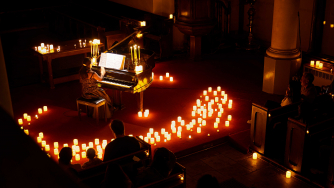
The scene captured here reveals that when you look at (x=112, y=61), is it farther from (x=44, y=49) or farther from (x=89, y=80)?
(x=44, y=49)

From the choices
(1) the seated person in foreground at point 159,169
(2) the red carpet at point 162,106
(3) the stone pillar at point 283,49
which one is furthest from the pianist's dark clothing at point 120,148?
(3) the stone pillar at point 283,49

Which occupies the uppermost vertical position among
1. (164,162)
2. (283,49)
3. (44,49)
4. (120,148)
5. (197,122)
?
(283,49)

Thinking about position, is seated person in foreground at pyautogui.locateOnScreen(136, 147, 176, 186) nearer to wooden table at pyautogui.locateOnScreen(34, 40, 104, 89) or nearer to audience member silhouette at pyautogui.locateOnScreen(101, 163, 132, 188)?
audience member silhouette at pyautogui.locateOnScreen(101, 163, 132, 188)

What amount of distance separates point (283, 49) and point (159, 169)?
526cm

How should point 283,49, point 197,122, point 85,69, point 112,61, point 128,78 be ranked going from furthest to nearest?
1. point 283,49
2. point 197,122
3. point 112,61
4. point 128,78
5. point 85,69

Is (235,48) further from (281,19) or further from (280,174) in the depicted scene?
(280,174)

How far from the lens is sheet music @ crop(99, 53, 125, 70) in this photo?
300 inches

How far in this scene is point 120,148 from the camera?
5.11 metres

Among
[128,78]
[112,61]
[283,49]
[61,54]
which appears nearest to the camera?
[128,78]

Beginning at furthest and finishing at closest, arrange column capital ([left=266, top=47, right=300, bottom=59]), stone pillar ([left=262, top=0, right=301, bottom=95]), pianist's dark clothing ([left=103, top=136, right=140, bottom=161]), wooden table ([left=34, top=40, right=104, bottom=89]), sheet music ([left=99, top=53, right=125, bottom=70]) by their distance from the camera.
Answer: wooden table ([left=34, top=40, right=104, bottom=89]), column capital ([left=266, top=47, right=300, bottom=59]), stone pillar ([left=262, top=0, right=301, bottom=95]), sheet music ([left=99, top=53, right=125, bottom=70]), pianist's dark clothing ([left=103, top=136, right=140, bottom=161])

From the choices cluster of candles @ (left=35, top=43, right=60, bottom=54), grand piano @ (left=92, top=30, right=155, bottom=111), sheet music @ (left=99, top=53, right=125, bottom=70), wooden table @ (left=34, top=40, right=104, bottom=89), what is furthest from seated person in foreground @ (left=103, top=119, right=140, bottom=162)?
cluster of candles @ (left=35, top=43, right=60, bottom=54)

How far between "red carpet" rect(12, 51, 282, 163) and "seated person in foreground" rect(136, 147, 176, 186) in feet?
7.53

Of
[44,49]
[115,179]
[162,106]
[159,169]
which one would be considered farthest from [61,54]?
[115,179]

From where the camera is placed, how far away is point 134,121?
25.8 feet
